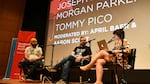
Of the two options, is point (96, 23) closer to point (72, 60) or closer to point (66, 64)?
point (72, 60)

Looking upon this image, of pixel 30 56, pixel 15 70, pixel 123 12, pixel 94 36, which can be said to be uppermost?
pixel 123 12

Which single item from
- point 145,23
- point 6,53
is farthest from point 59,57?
point 145,23

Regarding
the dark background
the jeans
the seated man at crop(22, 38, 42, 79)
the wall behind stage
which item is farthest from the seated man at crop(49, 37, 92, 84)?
the dark background

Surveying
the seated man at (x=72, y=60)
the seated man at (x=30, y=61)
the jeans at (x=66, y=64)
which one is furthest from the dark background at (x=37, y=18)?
the jeans at (x=66, y=64)

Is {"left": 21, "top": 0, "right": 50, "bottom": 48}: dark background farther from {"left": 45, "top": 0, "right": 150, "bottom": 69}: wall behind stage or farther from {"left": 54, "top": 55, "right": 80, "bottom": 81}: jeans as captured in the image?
{"left": 54, "top": 55, "right": 80, "bottom": 81}: jeans

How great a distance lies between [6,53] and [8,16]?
3.85ft

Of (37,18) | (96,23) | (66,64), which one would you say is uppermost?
(37,18)

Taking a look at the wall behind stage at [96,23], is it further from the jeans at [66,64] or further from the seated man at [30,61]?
the jeans at [66,64]

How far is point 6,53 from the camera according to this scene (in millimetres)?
7113

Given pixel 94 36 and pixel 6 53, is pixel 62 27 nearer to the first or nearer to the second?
pixel 94 36

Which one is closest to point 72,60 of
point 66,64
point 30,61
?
point 66,64

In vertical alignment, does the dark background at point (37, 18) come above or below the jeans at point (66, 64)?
above

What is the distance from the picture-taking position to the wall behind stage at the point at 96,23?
4.34m

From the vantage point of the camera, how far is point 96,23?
16.9ft
